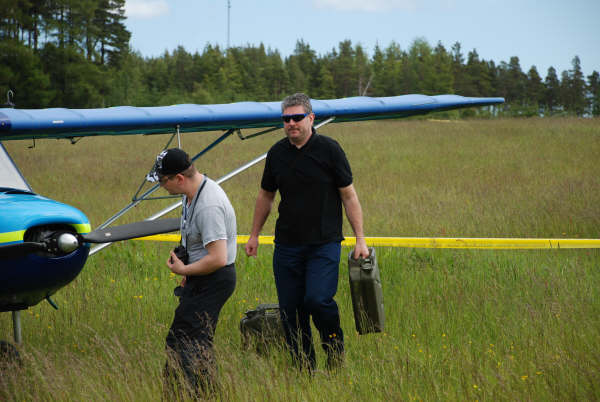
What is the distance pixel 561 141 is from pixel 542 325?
16062mm

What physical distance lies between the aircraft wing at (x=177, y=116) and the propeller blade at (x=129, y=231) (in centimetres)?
180

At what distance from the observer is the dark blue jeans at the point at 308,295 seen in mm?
3881

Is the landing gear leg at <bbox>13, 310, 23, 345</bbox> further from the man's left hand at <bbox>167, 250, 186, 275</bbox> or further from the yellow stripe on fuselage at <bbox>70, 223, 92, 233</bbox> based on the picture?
the man's left hand at <bbox>167, 250, 186, 275</bbox>

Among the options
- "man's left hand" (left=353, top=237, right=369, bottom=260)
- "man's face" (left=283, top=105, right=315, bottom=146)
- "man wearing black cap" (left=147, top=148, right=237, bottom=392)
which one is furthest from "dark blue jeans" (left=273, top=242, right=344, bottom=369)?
"man's face" (left=283, top=105, right=315, bottom=146)

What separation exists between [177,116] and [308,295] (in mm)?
2776

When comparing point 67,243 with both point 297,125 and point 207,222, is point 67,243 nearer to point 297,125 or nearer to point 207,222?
point 207,222

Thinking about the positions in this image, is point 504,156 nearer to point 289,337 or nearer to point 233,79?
point 289,337

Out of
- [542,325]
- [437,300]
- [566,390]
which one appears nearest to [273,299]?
[437,300]

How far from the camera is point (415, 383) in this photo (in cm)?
349

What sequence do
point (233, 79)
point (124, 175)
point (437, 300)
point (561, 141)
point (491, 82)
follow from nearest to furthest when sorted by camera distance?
point (437, 300) → point (124, 175) → point (561, 141) → point (233, 79) → point (491, 82)

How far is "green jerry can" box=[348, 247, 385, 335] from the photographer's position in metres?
4.01

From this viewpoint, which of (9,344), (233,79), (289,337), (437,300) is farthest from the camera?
(233,79)

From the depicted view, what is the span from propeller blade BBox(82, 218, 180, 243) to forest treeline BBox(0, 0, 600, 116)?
42321 millimetres

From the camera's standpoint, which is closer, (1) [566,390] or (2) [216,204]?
(1) [566,390]
